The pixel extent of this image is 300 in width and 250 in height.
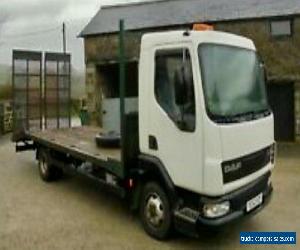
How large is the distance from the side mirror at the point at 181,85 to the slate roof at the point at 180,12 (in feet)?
32.9

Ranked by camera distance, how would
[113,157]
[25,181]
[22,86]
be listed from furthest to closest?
[22,86], [25,181], [113,157]

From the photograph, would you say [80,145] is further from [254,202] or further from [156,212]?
[254,202]

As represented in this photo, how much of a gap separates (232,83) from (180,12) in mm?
11521

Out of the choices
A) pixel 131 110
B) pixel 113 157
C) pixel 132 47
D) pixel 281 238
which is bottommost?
pixel 281 238

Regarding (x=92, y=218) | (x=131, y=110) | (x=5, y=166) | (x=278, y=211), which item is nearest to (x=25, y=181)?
(x=5, y=166)

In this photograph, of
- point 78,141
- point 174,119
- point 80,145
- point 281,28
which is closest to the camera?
point 174,119

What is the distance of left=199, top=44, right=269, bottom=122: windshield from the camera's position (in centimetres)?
507

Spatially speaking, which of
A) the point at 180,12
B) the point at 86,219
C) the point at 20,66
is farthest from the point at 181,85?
the point at 180,12

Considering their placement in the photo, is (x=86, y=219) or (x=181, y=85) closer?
(x=181, y=85)

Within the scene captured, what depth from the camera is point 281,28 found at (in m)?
14.2

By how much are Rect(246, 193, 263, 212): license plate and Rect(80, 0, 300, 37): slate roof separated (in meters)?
9.74

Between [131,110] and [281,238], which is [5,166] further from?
[281,238]

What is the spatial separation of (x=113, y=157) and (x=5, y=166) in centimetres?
559

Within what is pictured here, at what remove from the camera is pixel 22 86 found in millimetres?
10164
